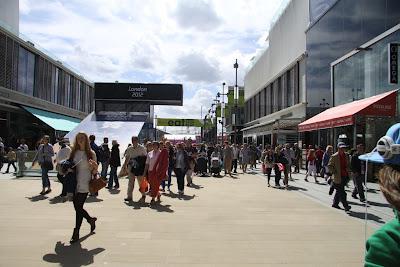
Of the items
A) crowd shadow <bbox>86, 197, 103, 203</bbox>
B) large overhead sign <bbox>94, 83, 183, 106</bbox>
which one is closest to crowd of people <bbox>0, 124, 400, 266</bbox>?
crowd shadow <bbox>86, 197, 103, 203</bbox>

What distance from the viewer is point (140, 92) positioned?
31.1 metres

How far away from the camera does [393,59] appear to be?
16.0 m

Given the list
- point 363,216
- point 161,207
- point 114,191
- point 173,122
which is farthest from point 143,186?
point 173,122

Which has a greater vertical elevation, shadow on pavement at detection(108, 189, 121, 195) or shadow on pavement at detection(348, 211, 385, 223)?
shadow on pavement at detection(108, 189, 121, 195)

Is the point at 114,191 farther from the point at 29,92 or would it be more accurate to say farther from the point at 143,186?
the point at 29,92

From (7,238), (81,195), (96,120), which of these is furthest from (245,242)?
(96,120)

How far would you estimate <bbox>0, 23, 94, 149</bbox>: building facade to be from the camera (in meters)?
34.2

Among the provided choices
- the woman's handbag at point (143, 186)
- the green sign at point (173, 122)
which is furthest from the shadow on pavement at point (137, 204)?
the green sign at point (173, 122)

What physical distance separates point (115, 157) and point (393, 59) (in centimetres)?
1007

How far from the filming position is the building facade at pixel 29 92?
3425 centimetres

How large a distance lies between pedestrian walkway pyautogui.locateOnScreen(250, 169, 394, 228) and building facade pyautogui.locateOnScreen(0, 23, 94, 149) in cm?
2438

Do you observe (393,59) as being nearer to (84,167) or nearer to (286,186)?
(286,186)

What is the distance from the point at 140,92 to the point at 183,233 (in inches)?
938

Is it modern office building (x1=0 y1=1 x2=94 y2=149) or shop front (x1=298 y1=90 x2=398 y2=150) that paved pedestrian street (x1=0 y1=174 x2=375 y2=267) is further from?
modern office building (x1=0 y1=1 x2=94 y2=149)
